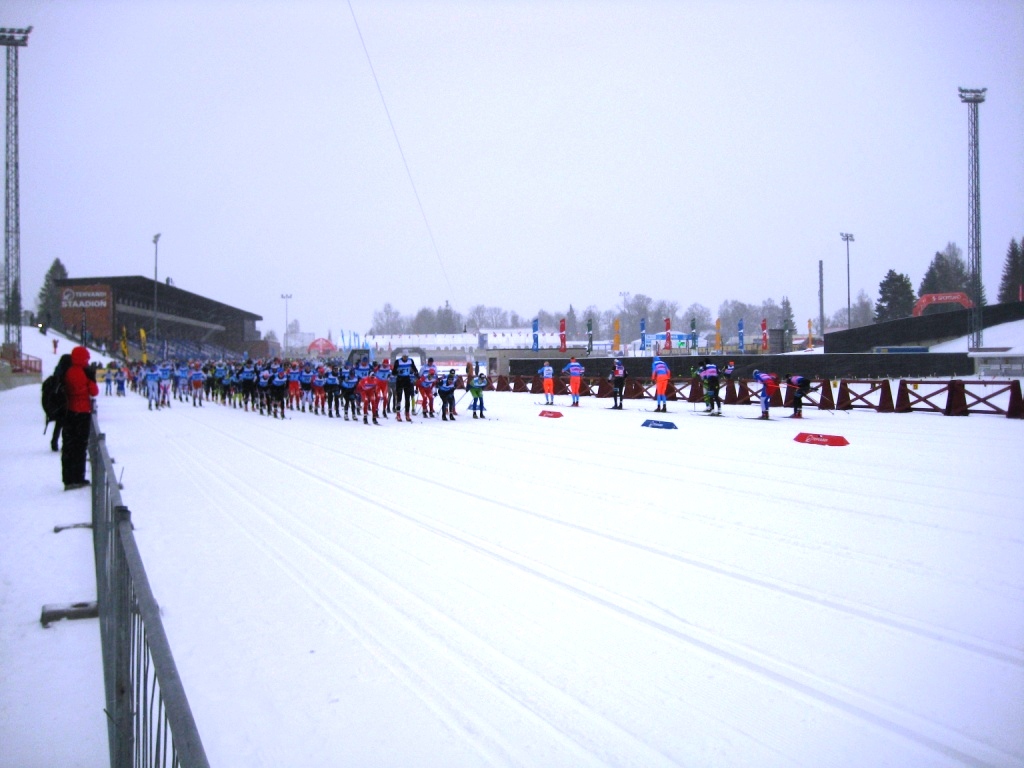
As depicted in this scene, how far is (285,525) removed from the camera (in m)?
8.04

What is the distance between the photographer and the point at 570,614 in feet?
17.2

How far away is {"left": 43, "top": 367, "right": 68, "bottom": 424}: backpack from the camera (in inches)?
420

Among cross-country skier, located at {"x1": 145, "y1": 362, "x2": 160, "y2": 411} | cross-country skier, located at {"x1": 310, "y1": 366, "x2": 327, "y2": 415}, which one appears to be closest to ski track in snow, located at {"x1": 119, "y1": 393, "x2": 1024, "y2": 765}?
cross-country skier, located at {"x1": 310, "y1": 366, "x2": 327, "y2": 415}

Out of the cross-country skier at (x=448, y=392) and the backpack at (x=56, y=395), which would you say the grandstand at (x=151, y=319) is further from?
the backpack at (x=56, y=395)

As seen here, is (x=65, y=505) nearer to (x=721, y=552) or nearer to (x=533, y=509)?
(x=533, y=509)

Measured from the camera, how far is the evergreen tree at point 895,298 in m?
76.2

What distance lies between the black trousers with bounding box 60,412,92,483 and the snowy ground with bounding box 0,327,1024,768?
53cm

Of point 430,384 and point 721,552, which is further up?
point 430,384

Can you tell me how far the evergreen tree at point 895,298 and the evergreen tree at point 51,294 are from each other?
320 feet

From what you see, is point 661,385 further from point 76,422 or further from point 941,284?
point 941,284

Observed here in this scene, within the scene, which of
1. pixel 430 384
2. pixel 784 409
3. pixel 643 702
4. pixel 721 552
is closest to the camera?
pixel 643 702

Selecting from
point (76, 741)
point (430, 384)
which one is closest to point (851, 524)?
point (76, 741)

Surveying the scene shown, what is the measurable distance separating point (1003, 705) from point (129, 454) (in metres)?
15.0

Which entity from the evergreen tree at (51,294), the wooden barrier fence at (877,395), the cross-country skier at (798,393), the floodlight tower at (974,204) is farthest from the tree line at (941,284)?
the evergreen tree at (51,294)
